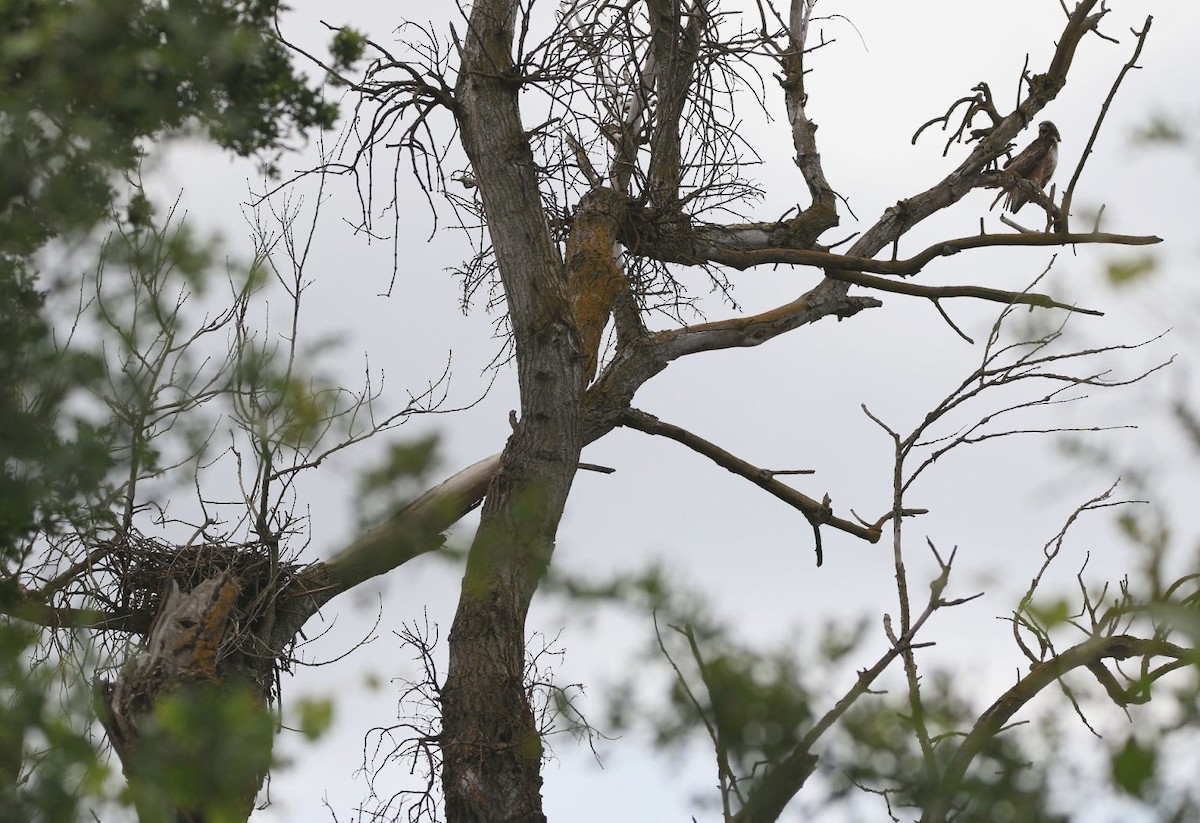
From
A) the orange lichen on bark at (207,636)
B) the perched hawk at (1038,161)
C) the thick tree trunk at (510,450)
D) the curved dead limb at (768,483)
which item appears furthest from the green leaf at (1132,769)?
the perched hawk at (1038,161)

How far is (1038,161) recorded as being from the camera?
224 inches

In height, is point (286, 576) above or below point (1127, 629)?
above

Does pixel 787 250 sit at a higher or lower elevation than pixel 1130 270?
higher

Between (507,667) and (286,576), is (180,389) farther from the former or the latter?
(507,667)

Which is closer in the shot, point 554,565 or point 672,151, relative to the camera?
point 554,565

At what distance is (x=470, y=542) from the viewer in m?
2.19

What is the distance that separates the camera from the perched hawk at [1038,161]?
5645 mm

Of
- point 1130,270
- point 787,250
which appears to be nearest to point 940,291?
point 787,250

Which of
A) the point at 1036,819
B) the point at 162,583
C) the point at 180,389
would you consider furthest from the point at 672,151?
the point at 1036,819

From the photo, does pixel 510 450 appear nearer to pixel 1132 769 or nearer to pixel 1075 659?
pixel 1075 659

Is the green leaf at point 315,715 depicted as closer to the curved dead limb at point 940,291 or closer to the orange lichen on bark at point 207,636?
the orange lichen on bark at point 207,636

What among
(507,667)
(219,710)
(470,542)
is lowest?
(219,710)

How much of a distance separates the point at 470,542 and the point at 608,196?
3.26 metres

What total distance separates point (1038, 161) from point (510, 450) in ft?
10.4
